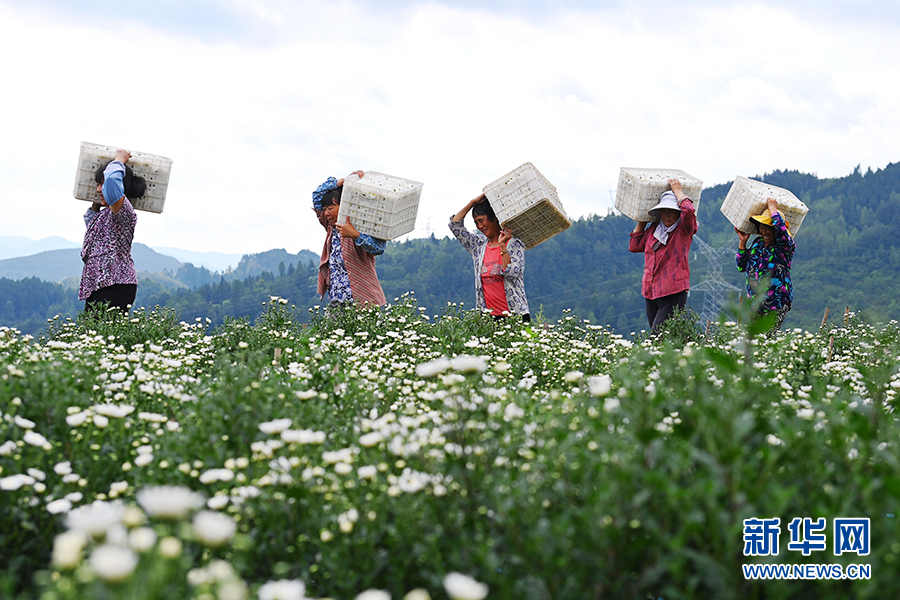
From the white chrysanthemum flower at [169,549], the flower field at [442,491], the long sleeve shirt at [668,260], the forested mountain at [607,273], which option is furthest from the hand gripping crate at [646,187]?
the forested mountain at [607,273]

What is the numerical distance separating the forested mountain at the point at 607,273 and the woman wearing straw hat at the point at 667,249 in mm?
59640

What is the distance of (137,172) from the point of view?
750 cm

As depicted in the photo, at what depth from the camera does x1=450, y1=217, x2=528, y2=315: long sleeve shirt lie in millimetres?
7816

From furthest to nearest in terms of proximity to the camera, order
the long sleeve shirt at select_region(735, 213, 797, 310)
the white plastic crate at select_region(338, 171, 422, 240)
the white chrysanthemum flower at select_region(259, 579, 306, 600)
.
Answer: the long sleeve shirt at select_region(735, 213, 797, 310) → the white plastic crate at select_region(338, 171, 422, 240) → the white chrysanthemum flower at select_region(259, 579, 306, 600)

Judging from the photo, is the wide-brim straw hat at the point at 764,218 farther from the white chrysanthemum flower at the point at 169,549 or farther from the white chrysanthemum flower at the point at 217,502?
the white chrysanthemum flower at the point at 169,549

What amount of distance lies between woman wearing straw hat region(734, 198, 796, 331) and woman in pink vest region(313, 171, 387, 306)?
4.16 metres

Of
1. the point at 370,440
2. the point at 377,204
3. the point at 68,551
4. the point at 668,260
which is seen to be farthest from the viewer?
the point at 668,260

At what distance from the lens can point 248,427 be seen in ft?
9.52

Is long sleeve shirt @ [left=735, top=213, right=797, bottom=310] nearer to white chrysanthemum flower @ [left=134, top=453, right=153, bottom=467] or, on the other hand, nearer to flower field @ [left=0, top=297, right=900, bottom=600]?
flower field @ [left=0, top=297, right=900, bottom=600]

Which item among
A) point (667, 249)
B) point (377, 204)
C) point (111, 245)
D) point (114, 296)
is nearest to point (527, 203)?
point (377, 204)

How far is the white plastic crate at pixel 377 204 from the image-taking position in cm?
724

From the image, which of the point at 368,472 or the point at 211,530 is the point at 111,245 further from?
the point at 211,530

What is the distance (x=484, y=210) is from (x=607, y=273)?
9525cm

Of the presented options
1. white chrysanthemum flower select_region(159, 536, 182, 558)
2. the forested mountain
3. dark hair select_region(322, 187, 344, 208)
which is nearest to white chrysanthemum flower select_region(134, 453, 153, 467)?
white chrysanthemum flower select_region(159, 536, 182, 558)
